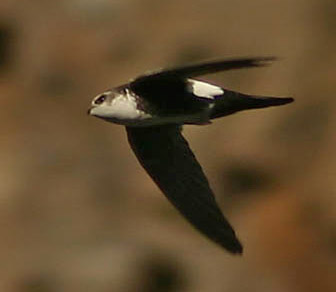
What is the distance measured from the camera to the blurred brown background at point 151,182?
3.04m

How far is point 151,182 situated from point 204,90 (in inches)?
77.8

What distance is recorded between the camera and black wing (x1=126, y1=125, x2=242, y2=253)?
128 cm

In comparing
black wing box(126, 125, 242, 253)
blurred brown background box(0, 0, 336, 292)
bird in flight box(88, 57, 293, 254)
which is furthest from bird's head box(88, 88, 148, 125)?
blurred brown background box(0, 0, 336, 292)

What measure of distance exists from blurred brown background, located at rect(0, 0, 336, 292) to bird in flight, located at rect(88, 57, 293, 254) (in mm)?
1647

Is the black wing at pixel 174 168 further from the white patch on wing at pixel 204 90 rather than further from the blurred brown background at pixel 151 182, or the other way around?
the blurred brown background at pixel 151 182

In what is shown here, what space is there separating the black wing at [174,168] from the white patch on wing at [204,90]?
0.13 m

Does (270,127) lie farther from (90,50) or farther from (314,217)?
(90,50)

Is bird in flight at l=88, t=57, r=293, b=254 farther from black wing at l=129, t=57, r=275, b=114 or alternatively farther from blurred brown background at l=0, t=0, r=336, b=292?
blurred brown background at l=0, t=0, r=336, b=292

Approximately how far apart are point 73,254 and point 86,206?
19cm

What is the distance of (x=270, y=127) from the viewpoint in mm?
3254

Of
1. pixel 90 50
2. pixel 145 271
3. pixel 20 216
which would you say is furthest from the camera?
pixel 90 50

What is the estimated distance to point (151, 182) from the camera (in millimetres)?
3146

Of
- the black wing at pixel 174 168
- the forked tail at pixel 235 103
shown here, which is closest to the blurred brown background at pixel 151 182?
the black wing at pixel 174 168

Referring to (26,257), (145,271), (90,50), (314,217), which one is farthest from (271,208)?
(90,50)
